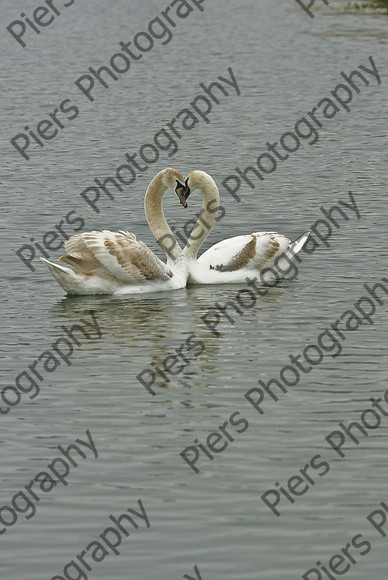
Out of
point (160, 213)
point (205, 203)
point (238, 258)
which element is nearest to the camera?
point (238, 258)

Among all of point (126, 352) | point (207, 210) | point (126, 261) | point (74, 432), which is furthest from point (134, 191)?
point (74, 432)

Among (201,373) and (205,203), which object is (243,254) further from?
(201,373)

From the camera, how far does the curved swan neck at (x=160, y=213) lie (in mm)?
18312

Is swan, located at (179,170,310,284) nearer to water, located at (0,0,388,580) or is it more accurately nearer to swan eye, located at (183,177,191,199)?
swan eye, located at (183,177,191,199)

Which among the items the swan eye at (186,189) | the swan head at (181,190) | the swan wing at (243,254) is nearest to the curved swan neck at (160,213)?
the swan head at (181,190)

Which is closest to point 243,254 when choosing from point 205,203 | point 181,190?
point 205,203

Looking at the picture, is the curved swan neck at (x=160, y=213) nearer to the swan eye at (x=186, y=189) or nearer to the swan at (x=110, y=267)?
the swan eye at (x=186, y=189)

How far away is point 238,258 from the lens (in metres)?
18.0

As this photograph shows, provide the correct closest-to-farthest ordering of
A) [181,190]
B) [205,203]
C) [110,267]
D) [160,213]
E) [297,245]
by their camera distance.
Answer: [110,267], [181,190], [160,213], [205,203], [297,245]

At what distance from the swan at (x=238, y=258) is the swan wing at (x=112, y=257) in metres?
0.84

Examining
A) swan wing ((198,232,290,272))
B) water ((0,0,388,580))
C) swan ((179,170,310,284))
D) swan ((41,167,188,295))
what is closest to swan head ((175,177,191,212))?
swan ((179,170,310,284))

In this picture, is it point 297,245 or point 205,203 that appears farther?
point 297,245

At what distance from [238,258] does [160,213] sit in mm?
1350

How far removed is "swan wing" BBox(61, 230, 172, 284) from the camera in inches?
675
